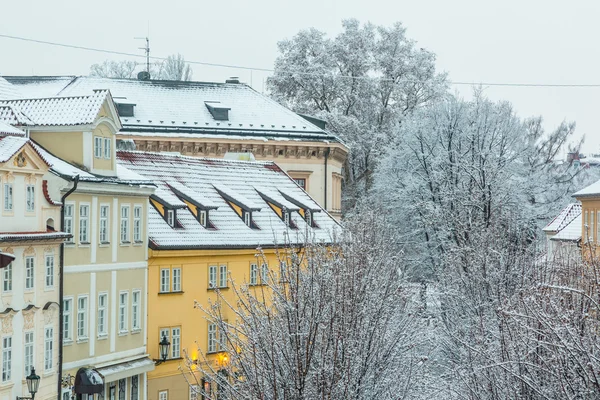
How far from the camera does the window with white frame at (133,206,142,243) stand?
3609 centimetres

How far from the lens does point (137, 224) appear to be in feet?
119

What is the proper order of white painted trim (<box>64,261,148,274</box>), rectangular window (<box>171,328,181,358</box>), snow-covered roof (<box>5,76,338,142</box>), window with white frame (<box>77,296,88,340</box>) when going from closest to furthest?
white painted trim (<box>64,261,148,274</box>) → window with white frame (<box>77,296,88,340</box>) → rectangular window (<box>171,328,181,358</box>) → snow-covered roof (<box>5,76,338,142</box>)

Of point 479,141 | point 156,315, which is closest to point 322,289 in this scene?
point 156,315

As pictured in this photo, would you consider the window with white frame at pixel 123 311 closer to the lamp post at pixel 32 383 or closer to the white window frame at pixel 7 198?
the lamp post at pixel 32 383

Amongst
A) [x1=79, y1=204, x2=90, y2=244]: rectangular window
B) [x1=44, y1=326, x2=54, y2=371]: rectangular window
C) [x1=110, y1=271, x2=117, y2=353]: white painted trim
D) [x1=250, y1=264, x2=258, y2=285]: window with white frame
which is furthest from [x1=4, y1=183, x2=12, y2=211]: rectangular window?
[x1=250, y1=264, x2=258, y2=285]: window with white frame

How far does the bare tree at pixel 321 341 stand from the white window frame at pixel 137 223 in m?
12.4

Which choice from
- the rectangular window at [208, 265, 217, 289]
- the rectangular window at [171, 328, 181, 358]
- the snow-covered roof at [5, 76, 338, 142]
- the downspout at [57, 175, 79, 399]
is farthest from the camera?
the snow-covered roof at [5, 76, 338, 142]

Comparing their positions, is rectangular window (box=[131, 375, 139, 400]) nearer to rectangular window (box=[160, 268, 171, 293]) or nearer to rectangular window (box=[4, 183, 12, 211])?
rectangular window (box=[160, 268, 171, 293])

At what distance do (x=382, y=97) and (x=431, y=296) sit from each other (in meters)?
35.2

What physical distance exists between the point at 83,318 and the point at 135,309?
326 cm

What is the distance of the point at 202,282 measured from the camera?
39.2m

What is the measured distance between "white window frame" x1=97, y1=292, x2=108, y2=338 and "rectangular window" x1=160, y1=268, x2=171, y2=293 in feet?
11.0

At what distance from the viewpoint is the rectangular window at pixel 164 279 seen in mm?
37531

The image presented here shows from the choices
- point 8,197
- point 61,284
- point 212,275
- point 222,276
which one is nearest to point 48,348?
point 61,284
